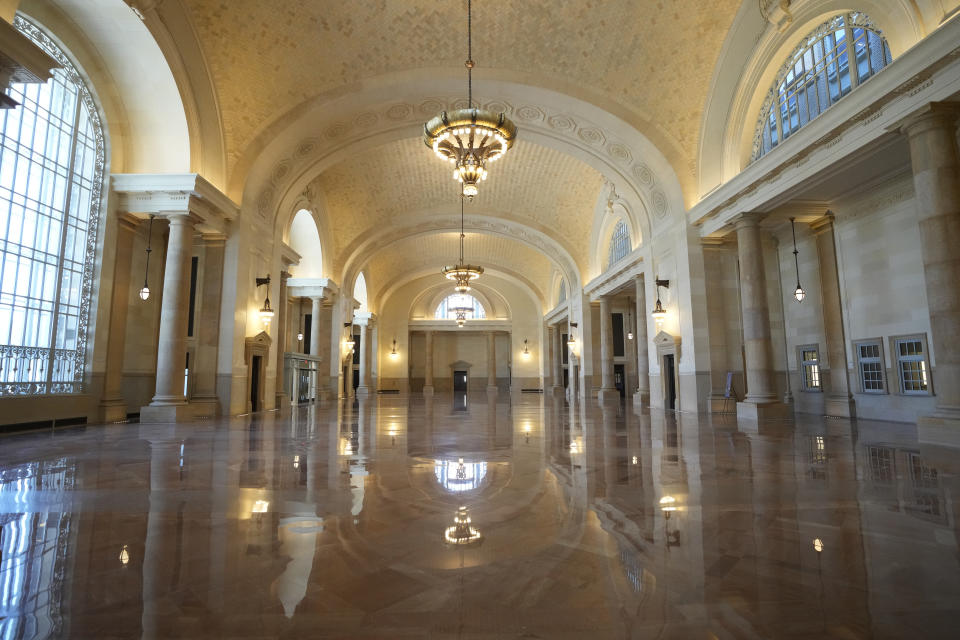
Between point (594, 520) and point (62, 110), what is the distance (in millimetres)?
11319

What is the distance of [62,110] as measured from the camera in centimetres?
878

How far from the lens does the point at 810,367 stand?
1227 centimetres

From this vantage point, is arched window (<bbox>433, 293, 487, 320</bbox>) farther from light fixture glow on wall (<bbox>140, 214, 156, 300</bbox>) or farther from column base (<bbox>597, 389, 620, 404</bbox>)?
light fixture glow on wall (<bbox>140, 214, 156, 300</bbox>)

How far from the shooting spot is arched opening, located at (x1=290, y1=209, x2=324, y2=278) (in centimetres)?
1829

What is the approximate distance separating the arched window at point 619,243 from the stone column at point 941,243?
1114 cm

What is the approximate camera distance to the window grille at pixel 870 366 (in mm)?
10258

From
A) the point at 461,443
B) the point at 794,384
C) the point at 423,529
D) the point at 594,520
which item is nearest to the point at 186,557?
the point at 423,529

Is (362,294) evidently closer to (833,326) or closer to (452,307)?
(452,307)

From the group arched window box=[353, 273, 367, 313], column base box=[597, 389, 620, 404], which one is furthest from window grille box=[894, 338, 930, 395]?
arched window box=[353, 273, 367, 313]

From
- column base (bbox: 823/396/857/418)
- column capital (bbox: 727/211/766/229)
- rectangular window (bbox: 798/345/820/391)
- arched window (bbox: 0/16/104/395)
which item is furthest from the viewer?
rectangular window (bbox: 798/345/820/391)

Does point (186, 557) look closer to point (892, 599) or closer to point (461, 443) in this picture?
point (892, 599)

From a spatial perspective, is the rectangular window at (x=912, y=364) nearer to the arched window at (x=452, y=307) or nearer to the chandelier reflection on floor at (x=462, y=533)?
the chandelier reflection on floor at (x=462, y=533)

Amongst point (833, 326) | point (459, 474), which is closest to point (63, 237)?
point (459, 474)

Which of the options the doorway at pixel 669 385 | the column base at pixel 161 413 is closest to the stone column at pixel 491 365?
the doorway at pixel 669 385
